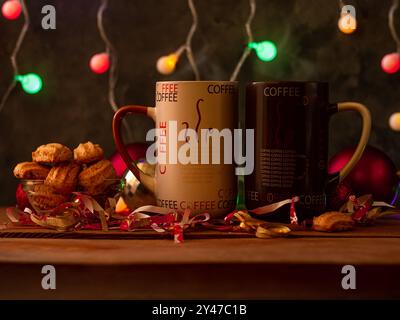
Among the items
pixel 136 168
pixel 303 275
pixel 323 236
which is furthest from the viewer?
pixel 136 168

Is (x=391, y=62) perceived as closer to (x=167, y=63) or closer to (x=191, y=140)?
(x=167, y=63)

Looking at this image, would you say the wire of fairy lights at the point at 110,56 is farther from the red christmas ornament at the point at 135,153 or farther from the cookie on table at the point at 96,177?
the cookie on table at the point at 96,177

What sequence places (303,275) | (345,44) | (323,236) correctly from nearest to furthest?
1. (303,275)
2. (323,236)
3. (345,44)

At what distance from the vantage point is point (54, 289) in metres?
0.58

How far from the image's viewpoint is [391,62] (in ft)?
3.64

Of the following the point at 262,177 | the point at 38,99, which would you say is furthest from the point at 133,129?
the point at 262,177

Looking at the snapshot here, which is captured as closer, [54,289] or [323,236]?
[54,289]

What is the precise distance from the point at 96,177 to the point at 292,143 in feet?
0.93

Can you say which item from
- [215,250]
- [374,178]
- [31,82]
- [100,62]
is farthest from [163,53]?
[215,250]

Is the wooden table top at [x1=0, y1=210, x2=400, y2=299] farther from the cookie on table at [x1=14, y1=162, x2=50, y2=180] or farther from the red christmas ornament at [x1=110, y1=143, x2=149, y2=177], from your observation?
the red christmas ornament at [x1=110, y1=143, x2=149, y2=177]

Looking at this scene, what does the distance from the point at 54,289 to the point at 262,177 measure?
309 mm

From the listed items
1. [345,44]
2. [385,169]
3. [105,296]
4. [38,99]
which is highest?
[345,44]

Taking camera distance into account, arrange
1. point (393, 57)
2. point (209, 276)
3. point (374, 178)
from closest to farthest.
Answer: point (209, 276), point (374, 178), point (393, 57)

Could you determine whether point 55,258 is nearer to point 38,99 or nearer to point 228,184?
point 228,184
